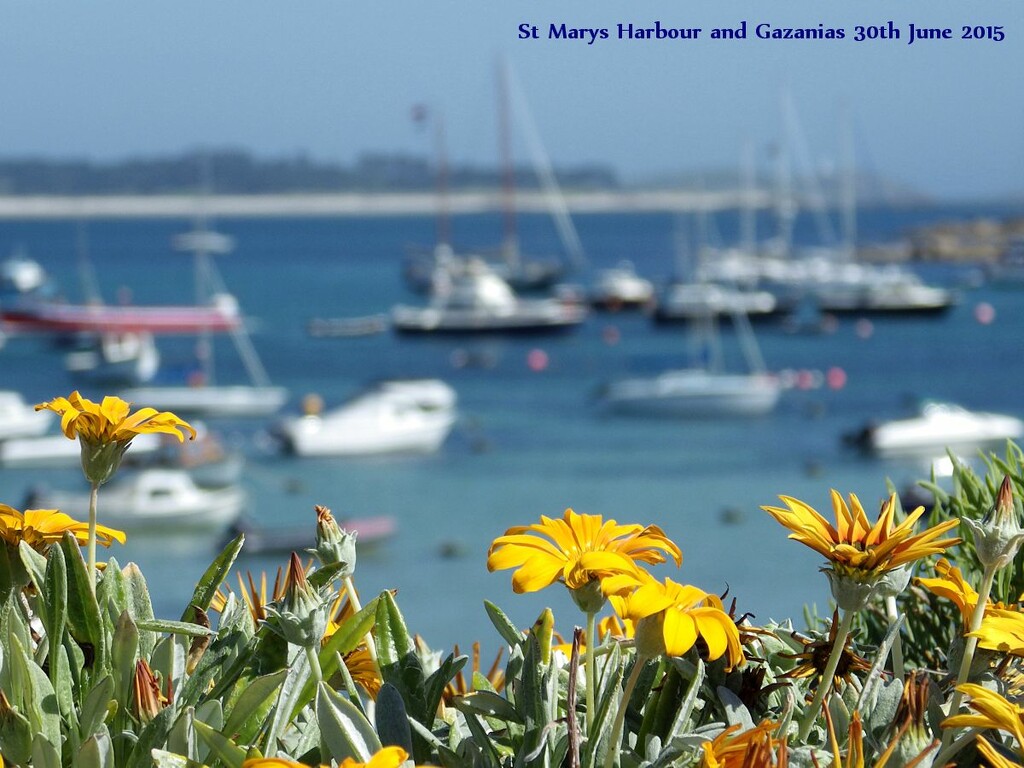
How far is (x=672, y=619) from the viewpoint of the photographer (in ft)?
2.76

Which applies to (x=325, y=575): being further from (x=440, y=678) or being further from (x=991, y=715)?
(x=991, y=715)

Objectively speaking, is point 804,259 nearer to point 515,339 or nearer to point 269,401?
point 515,339

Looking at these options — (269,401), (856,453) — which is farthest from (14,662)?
(269,401)

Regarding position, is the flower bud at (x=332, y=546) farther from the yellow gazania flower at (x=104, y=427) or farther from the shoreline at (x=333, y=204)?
the shoreline at (x=333, y=204)

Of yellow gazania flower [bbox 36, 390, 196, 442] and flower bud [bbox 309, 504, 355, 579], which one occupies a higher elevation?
yellow gazania flower [bbox 36, 390, 196, 442]

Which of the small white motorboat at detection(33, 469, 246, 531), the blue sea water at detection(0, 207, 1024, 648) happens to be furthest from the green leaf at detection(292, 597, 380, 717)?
the small white motorboat at detection(33, 469, 246, 531)

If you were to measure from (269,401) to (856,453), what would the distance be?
45.2 feet

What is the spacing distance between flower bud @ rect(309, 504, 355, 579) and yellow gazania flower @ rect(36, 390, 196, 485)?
0.12 m

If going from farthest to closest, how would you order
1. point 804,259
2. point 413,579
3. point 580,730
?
point 804,259
point 413,579
point 580,730

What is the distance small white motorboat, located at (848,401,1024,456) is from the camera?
85.5 ft

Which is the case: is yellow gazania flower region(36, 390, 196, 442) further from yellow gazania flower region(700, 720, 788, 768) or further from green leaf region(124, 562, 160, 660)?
yellow gazania flower region(700, 720, 788, 768)

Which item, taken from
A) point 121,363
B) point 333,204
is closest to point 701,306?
point 121,363

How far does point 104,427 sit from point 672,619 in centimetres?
46

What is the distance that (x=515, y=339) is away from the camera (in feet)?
144
